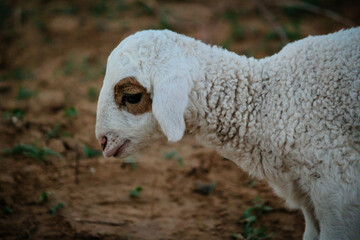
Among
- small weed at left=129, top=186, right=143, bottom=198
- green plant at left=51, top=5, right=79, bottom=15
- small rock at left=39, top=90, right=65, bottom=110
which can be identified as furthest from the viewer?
green plant at left=51, top=5, right=79, bottom=15

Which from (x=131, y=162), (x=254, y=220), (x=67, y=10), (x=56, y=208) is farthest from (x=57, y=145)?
(x=67, y=10)

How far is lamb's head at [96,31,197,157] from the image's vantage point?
2.53 metres

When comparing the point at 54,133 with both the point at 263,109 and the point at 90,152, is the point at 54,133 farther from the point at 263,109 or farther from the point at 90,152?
the point at 263,109

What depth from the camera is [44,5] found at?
8695 millimetres

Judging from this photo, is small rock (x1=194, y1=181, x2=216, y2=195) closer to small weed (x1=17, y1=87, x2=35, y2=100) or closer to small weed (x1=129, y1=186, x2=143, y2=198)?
small weed (x1=129, y1=186, x2=143, y2=198)

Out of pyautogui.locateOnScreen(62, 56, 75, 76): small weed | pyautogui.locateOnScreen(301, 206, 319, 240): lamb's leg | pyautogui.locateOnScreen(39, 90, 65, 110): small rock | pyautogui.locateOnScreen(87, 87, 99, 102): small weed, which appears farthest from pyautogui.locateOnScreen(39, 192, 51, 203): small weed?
pyautogui.locateOnScreen(62, 56, 75, 76): small weed

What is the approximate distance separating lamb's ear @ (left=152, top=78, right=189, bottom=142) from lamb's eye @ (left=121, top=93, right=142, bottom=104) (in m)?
0.23

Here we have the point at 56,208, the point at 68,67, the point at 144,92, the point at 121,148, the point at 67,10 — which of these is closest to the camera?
the point at 144,92

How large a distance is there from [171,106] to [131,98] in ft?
1.27

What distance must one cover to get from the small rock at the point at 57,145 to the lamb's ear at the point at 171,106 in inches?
90.8

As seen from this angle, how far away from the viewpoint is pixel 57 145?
4508 mm

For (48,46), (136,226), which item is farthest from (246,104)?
(48,46)

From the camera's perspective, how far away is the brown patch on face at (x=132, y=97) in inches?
106

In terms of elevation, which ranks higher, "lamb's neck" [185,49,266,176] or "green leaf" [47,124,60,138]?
"lamb's neck" [185,49,266,176]
